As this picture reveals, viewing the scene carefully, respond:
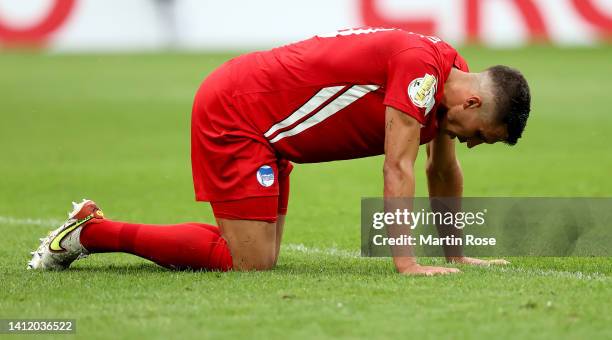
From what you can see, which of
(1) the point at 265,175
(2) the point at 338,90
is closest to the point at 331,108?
(2) the point at 338,90

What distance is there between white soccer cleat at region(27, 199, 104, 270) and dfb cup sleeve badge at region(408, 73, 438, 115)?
1974 millimetres

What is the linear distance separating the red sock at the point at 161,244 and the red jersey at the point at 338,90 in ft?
2.21

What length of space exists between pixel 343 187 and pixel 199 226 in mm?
5233

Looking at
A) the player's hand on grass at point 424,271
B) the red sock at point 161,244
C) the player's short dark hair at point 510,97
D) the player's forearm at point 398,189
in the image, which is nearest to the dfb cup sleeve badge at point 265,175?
the red sock at point 161,244

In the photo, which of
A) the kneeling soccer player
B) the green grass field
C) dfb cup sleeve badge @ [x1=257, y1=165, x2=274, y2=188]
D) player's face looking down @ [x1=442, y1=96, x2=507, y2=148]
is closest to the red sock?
the kneeling soccer player

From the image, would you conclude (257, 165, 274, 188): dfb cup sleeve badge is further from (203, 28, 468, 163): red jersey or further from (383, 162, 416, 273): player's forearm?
(383, 162, 416, 273): player's forearm

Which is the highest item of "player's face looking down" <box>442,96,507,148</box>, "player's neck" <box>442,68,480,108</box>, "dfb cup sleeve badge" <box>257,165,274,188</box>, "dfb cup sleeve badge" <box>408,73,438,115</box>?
"dfb cup sleeve badge" <box>408,73,438,115</box>

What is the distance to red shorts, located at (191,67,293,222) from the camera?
6664 millimetres

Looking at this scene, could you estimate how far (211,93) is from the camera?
6812 millimetres

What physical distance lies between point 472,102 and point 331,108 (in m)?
0.78

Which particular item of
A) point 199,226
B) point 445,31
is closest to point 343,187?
point 199,226

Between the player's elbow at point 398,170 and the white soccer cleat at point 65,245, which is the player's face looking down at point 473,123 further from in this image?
the white soccer cleat at point 65,245

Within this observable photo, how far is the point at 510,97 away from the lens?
6320 mm

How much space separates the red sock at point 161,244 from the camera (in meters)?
6.67
